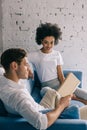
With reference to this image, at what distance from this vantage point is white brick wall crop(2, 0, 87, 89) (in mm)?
3256

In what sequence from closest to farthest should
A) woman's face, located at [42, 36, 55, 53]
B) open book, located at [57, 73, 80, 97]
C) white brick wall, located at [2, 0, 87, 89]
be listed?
open book, located at [57, 73, 80, 97]
woman's face, located at [42, 36, 55, 53]
white brick wall, located at [2, 0, 87, 89]

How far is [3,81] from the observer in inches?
72.3

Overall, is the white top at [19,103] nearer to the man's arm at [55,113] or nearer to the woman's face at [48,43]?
the man's arm at [55,113]

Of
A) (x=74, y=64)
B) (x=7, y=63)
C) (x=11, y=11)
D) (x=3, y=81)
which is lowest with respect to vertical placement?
(x=74, y=64)

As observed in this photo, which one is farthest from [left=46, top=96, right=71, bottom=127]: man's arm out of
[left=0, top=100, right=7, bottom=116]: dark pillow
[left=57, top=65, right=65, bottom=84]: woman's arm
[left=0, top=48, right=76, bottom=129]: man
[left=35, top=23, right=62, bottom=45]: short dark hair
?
[left=35, top=23, right=62, bottom=45]: short dark hair

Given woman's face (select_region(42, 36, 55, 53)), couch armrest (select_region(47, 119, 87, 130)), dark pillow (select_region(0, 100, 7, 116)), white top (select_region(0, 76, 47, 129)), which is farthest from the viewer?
woman's face (select_region(42, 36, 55, 53))

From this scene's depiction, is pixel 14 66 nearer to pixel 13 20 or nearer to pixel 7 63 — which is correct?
pixel 7 63

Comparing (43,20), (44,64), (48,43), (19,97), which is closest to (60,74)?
(44,64)

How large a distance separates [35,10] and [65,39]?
0.50 metres

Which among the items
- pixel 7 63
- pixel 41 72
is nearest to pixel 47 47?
pixel 41 72

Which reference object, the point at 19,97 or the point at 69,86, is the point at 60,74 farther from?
the point at 19,97

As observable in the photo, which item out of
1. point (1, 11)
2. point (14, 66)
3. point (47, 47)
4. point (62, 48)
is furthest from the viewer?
point (62, 48)

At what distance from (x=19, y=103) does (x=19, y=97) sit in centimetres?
4

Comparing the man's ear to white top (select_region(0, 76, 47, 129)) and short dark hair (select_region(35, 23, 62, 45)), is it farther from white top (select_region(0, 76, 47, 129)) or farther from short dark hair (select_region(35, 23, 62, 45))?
short dark hair (select_region(35, 23, 62, 45))
